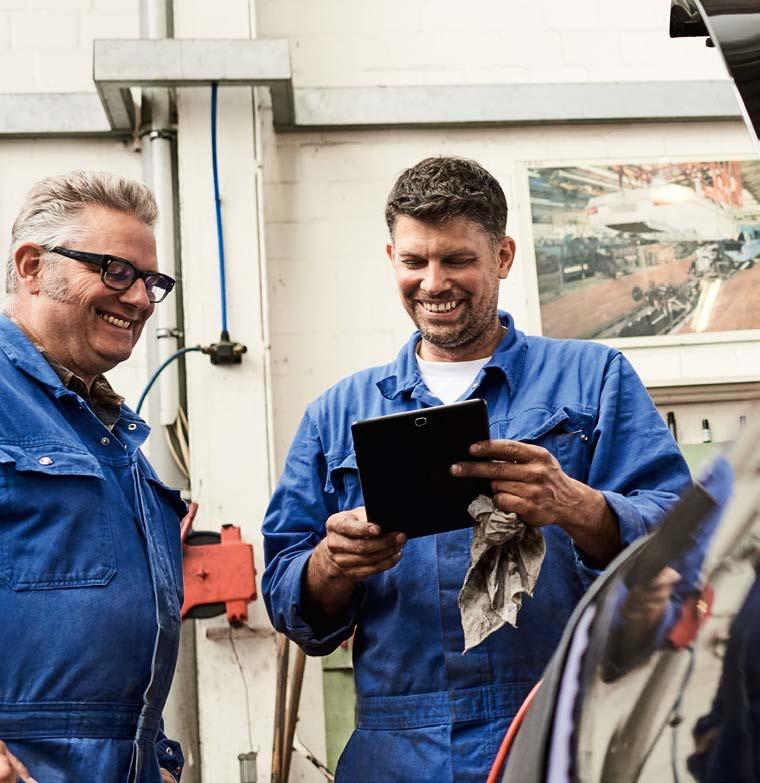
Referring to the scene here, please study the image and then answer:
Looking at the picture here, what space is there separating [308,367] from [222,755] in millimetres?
1420

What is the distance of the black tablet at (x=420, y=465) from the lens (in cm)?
164

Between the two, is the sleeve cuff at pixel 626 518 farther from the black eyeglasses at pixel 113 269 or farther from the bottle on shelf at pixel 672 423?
the bottle on shelf at pixel 672 423

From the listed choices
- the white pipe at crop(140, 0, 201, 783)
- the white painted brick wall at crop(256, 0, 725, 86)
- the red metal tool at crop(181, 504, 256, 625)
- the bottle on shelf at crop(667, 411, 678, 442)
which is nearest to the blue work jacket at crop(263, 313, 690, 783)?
the red metal tool at crop(181, 504, 256, 625)

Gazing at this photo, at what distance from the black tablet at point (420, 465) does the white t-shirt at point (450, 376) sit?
37 centimetres

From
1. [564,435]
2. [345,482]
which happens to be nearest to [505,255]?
[564,435]

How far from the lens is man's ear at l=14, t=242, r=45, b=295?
1.98m

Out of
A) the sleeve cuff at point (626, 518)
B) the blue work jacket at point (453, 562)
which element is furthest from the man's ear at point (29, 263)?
the sleeve cuff at point (626, 518)

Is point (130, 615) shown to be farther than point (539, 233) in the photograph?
No

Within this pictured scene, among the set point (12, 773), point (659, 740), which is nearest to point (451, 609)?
point (12, 773)

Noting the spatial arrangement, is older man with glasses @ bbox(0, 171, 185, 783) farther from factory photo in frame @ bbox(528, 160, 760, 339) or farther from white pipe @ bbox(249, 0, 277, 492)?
factory photo in frame @ bbox(528, 160, 760, 339)

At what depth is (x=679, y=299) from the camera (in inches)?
162

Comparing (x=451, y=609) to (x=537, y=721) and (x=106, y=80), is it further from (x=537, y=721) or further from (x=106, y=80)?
(x=106, y=80)

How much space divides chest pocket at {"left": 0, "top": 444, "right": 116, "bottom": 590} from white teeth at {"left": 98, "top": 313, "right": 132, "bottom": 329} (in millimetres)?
326

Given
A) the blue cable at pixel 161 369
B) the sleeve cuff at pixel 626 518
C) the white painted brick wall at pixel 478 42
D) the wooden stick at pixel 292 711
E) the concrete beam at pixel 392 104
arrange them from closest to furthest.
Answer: the sleeve cuff at pixel 626 518
the wooden stick at pixel 292 711
the blue cable at pixel 161 369
the concrete beam at pixel 392 104
the white painted brick wall at pixel 478 42
